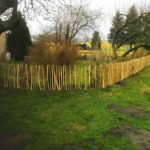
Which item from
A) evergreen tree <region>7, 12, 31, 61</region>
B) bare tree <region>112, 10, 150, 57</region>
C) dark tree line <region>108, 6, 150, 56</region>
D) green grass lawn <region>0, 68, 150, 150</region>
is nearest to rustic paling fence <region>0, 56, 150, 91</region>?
green grass lawn <region>0, 68, 150, 150</region>

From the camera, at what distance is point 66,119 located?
17.4 feet

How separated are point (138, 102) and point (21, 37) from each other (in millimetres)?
16065

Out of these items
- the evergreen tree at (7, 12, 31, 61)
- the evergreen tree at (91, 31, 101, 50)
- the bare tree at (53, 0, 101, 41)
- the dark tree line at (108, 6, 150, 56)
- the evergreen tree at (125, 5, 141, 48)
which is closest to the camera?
the dark tree line at (108, 6, 150, 56)

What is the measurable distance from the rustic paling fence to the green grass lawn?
420mm

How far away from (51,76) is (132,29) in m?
12.5

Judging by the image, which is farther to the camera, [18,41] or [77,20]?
[77,20]

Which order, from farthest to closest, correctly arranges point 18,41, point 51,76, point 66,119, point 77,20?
1. point 77,20
2. point 18,41
3. point 51,76
4. point 66,119

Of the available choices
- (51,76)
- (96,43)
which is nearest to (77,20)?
(96,43)

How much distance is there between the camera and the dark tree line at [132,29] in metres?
17.2

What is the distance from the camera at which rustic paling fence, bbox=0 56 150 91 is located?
830 centimetres

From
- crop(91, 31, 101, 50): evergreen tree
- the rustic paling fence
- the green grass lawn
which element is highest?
crop(91, 31, 101, 50): evergreen tree

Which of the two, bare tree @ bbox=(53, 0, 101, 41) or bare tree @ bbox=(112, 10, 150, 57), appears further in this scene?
bare tree @ bbox=(53, 0, 101, 41)

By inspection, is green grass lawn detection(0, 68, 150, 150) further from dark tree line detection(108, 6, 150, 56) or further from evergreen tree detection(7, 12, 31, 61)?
evergreen tree detection(7, 12, 31, 61)

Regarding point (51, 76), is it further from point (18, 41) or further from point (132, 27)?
point (18, 41)
